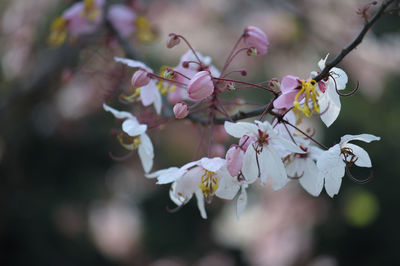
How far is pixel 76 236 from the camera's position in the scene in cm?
270

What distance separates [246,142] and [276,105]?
0.09 meters

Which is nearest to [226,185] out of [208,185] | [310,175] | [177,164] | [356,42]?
[208,185]

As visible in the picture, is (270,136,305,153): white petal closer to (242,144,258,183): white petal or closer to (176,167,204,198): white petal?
(242,144,258,183): white petal

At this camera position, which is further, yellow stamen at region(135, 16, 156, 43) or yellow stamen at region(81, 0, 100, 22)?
yellow stamen at region(135, 16, 156, 43)

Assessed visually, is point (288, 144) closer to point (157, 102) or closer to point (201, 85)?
point (201, 85)

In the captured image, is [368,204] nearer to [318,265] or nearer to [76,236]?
[318,265]

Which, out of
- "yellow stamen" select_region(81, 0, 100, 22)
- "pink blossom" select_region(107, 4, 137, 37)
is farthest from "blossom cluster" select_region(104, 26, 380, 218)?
"pink blossom" select_region(107, 4, 137, 37)

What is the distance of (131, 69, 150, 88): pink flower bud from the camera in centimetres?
78

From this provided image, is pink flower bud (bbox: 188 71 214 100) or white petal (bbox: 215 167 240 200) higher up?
pink flower bud (bbox: 188 71 214 100)

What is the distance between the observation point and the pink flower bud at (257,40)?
825 millimetres

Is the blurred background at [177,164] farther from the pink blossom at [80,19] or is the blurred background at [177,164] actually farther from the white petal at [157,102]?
the white petal at [157,102]

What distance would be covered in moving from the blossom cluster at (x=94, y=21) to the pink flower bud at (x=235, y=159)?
2.24 feet

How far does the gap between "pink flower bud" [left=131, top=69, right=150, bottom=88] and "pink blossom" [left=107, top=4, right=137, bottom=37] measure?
0.54 metres

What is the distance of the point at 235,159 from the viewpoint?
662 mm
